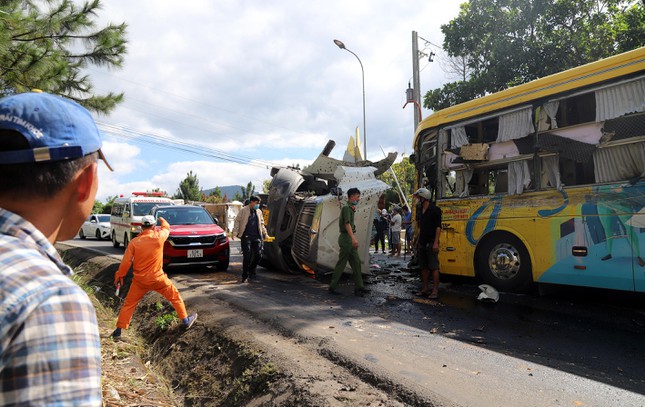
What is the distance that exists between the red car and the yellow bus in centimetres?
540

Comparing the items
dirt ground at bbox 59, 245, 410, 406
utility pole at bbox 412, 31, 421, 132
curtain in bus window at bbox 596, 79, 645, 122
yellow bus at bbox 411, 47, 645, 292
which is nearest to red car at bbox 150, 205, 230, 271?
dirt ground at bbox 59, 245, 410, 406

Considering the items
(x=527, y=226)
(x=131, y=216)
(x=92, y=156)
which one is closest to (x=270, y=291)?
(x=527, y=226)

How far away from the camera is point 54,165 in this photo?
1099 millimetres

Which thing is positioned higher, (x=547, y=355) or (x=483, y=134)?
(x=483, y=134)

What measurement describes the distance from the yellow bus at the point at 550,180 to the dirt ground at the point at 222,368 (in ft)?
12.8

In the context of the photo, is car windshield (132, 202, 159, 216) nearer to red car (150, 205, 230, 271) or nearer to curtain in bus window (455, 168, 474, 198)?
red car (150, 205, 230, 271)

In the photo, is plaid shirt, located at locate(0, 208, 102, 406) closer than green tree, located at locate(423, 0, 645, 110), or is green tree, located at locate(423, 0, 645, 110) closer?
plaid shirt, located at locate(0, 208, 102, 406)

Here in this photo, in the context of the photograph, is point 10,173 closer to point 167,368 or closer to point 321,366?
point 321,366

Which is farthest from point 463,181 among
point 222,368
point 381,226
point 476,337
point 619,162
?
point 381,226

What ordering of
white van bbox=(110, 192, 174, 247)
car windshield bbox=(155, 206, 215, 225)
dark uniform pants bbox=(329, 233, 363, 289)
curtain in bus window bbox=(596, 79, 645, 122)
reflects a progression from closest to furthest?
curtain in bus window bbox=(596, 79, 645, 122)
dark uniform pants bbox=(329, 233, 363, 289)
car windshield bbox=(155, 206, 215, 225)
white van bbox=(110, 192, 174, 247)

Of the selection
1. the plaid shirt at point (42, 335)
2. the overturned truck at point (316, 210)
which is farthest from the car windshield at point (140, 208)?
the plaid shirt at point (42, 335)

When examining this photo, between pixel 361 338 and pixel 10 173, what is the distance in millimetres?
4219

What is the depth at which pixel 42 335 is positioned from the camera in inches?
33.7

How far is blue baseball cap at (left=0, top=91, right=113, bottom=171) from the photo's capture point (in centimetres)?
103
